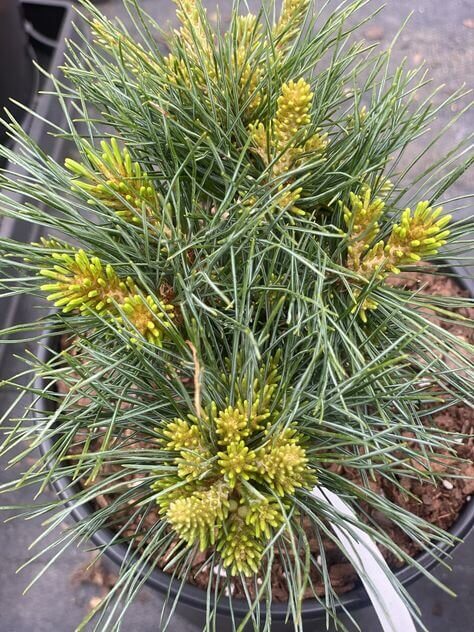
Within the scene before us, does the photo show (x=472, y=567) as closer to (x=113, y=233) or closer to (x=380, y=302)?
(x=380, y=302)

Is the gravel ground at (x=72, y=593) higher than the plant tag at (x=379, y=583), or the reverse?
the plant tag at (x=379, y=583)

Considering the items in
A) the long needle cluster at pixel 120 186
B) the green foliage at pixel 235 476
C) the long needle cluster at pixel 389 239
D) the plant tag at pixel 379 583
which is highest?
the long needle cluster at pixel 389 239

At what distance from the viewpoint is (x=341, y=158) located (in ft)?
1.59

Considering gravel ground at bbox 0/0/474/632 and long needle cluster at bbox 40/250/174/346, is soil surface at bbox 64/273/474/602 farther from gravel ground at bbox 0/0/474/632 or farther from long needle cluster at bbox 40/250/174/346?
long needle cluster at bbox 40/250/174/346

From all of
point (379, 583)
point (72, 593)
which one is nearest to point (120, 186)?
point (379, 583)

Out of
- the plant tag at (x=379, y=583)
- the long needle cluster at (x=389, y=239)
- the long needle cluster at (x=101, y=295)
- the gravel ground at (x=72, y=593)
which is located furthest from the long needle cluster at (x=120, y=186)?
the gravel ground at (x=72, y=593)

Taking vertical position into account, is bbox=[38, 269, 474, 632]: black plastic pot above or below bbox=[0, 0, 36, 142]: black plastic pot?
below

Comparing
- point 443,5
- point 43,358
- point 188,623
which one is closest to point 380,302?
point 43,358

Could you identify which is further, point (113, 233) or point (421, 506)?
point (421, 506)

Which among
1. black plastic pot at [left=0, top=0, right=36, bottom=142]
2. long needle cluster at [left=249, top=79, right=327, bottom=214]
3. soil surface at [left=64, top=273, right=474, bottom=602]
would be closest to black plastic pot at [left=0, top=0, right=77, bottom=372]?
black plastic pot at [left=0, top=0, right=36, bottom=142]

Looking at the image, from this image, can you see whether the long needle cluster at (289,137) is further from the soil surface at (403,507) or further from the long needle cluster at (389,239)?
the soil surface at (403,507)

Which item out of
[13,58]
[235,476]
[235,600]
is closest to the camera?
[235,476]

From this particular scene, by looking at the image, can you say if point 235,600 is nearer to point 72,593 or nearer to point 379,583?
point 379,583

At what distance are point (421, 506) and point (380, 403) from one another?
191 millimetres
